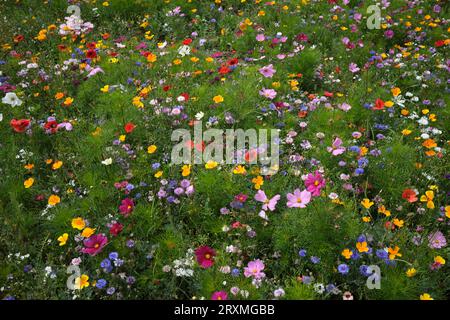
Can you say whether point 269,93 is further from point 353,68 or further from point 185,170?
point 185,170

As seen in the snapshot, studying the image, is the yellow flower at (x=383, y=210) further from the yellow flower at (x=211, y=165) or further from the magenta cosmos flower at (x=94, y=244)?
the magenta cosmos flower at (x=94, y=244)

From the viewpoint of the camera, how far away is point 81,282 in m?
2.86

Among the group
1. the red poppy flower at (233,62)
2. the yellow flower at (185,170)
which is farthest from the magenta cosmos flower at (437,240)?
the red poppy flower at (233,62)

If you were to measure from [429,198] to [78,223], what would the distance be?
8.92 ft

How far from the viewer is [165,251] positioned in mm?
3148

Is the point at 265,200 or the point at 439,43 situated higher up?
the point at 439,43

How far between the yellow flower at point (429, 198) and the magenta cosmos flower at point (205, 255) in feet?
5.54

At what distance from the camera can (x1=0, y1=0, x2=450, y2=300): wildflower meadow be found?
294 centimetres

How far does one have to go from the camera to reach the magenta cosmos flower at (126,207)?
3240 mm

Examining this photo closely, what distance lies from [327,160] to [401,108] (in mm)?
1289

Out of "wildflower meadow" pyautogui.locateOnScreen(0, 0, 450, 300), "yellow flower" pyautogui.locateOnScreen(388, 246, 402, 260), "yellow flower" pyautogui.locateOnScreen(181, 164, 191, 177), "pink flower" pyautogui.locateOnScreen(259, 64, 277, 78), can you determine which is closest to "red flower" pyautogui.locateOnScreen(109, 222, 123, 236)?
"wildflower meadow" pyautogui.locateOnScreen(0, 0, 450, 300)

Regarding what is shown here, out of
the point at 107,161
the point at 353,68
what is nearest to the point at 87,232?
the point at 107,161

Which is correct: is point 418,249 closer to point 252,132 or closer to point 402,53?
point 252,132

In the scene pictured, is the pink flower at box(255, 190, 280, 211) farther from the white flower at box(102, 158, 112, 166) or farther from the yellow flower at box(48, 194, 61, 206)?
the yellow flower at box(48, 194, 61, 206)
